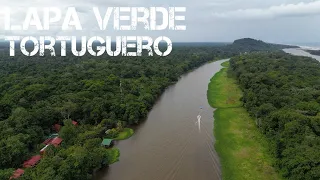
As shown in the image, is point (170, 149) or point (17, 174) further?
point (170, 149)

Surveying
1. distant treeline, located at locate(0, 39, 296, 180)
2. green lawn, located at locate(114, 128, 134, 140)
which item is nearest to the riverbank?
green lawn, located at locate(114, 128, 134, 140)

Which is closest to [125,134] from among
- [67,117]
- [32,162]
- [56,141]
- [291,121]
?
[67,117]

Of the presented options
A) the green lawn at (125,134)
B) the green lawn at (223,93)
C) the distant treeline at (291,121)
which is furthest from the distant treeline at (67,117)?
the distant treeline at (291,121)

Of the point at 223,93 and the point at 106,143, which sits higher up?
the point at 223,93

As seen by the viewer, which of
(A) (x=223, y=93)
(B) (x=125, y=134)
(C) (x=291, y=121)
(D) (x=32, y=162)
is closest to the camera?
(D) (x=32, y=162)

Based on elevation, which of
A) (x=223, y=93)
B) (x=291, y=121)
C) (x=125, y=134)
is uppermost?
(x=223, y=93)

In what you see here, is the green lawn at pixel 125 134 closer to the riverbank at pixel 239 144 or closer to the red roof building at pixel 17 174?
the riverbank at pixel 239 144

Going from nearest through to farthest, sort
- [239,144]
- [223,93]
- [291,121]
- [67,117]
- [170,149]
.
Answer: [291,121], [170,149], [239,144], [67,117], [223,93]

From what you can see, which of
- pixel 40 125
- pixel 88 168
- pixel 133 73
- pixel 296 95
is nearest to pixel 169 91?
pixel 133 73

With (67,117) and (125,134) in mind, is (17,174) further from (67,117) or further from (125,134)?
(125,134)
